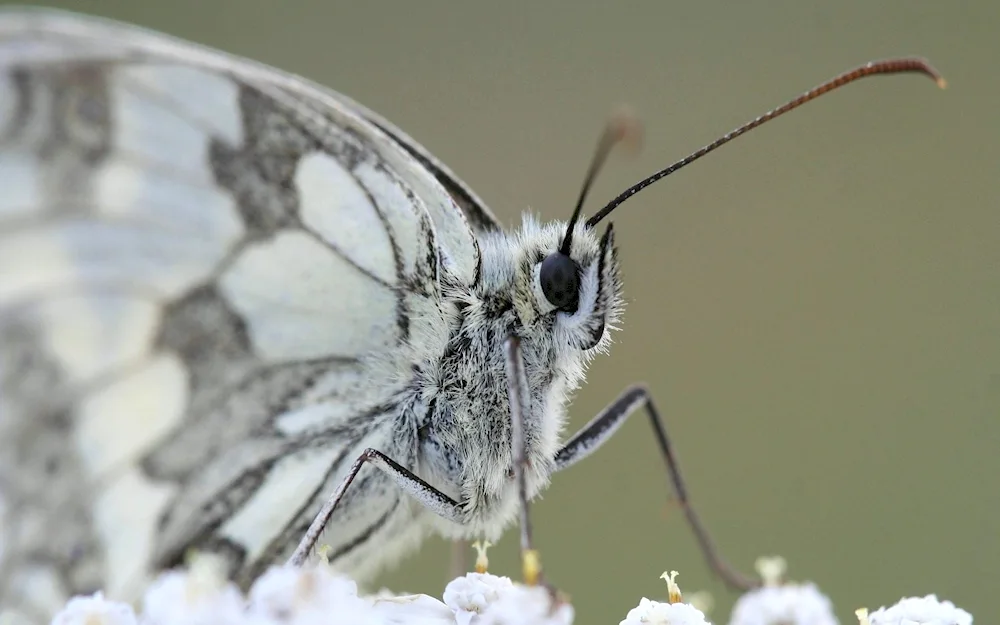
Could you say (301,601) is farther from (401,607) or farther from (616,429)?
(616,429)

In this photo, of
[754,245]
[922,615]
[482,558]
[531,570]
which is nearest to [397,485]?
[482,558]

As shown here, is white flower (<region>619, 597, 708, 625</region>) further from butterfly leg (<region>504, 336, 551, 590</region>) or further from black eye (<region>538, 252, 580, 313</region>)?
black eye (<region>538, 252, 580, 313</region>)

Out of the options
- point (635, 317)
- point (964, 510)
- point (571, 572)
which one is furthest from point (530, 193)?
point (964, 510)

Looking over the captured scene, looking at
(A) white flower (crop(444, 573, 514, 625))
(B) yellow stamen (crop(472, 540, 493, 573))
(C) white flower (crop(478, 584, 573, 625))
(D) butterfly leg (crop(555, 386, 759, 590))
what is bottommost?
(C) white flower (crop(478, 584, 573, 625))

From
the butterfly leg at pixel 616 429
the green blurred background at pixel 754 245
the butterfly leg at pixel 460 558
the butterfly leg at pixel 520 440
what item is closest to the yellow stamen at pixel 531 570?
the butterfly leg at pixel 520 440

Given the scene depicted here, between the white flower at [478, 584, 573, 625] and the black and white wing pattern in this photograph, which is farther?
the black and white wing pattern

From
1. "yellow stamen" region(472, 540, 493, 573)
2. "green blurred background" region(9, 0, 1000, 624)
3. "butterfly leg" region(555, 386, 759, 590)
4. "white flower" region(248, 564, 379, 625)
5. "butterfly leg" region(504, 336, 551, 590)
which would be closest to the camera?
"white flower" region(248, 564, 379, 625)

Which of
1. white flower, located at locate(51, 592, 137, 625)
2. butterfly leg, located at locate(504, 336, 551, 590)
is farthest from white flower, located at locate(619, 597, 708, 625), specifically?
white flower, located at locate(51, 592, 137, 625)

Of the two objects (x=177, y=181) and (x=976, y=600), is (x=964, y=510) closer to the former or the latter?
(x=976, y=600)
